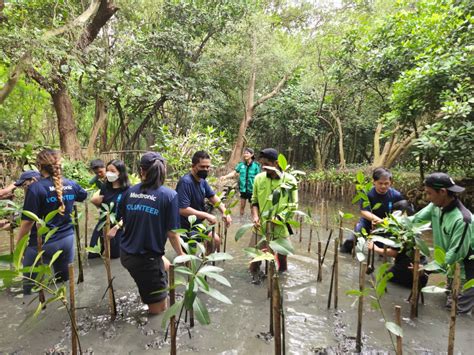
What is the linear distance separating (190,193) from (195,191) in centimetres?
8

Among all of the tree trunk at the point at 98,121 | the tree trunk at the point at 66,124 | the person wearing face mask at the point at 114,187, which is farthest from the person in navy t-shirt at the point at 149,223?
the tree trunk at the point at 98,121

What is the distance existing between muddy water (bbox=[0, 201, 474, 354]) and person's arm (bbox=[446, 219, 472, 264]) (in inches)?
26.3

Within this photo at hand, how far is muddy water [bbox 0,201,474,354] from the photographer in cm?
266

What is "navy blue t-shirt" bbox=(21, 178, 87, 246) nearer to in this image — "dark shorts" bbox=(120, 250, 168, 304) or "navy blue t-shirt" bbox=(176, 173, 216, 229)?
"dark shorts" bbox=(120, 250, 168, 304)

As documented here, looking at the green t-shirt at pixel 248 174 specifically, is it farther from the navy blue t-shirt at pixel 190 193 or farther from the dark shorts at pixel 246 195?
the navy blue t-shirt at pixel 190 193

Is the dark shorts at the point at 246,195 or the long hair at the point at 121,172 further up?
the long hair at the point at 121,172

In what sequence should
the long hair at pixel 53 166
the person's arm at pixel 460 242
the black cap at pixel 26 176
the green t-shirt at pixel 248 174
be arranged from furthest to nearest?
the green t-shirt at pixel 248 174 < the black cap at pixel 26 176 < the long hair at pixel 53 166 < the person's arm at pixel 460 242

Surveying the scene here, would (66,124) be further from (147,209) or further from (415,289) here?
(415,289)

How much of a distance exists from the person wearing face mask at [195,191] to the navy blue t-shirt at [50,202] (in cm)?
118

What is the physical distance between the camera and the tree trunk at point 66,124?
10594mm

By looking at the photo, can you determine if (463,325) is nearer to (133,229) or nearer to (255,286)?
(255,286)

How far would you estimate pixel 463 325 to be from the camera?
303cm

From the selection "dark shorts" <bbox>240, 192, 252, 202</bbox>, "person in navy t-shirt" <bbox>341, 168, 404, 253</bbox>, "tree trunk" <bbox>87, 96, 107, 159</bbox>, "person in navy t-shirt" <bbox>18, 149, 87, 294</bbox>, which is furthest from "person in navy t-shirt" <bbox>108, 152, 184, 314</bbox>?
"tree trunk" <bbox>87, 96, 107, 159</bbox>

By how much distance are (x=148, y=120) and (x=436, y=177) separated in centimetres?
1405
